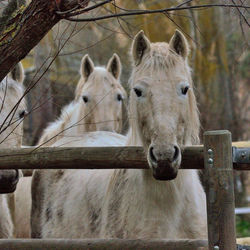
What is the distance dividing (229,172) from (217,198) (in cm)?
16

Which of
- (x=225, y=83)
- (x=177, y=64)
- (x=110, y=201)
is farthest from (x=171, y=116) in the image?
(x=225, y=83)

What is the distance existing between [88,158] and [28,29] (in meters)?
0.94

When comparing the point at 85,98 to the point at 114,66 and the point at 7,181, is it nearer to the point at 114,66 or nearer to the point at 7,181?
the point at 114,66

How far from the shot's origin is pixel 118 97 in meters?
7.92

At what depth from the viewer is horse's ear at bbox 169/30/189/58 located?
450 cm

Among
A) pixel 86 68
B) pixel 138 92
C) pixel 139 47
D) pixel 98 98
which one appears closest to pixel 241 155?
pixel 138 92

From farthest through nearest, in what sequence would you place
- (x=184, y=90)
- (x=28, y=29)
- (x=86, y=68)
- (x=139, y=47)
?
(x=86, y=68), (x=139, y=47), (x=184, y=90), (x=28, y=29)

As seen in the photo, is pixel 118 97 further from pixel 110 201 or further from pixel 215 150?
pixel 215 150

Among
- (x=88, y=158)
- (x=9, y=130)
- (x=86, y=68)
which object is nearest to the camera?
(x=88, y=158)

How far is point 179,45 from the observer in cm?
454

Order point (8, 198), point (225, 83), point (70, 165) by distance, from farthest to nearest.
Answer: point (225, 83), point (8, 198), point (70, 165)

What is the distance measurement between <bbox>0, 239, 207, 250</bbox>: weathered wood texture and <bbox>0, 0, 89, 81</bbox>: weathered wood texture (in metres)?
1.20

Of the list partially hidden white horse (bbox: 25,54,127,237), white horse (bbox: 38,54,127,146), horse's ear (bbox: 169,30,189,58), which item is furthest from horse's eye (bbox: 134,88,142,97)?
white horse (bbox: 38,54,127,146)

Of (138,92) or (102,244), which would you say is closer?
(102,244)
